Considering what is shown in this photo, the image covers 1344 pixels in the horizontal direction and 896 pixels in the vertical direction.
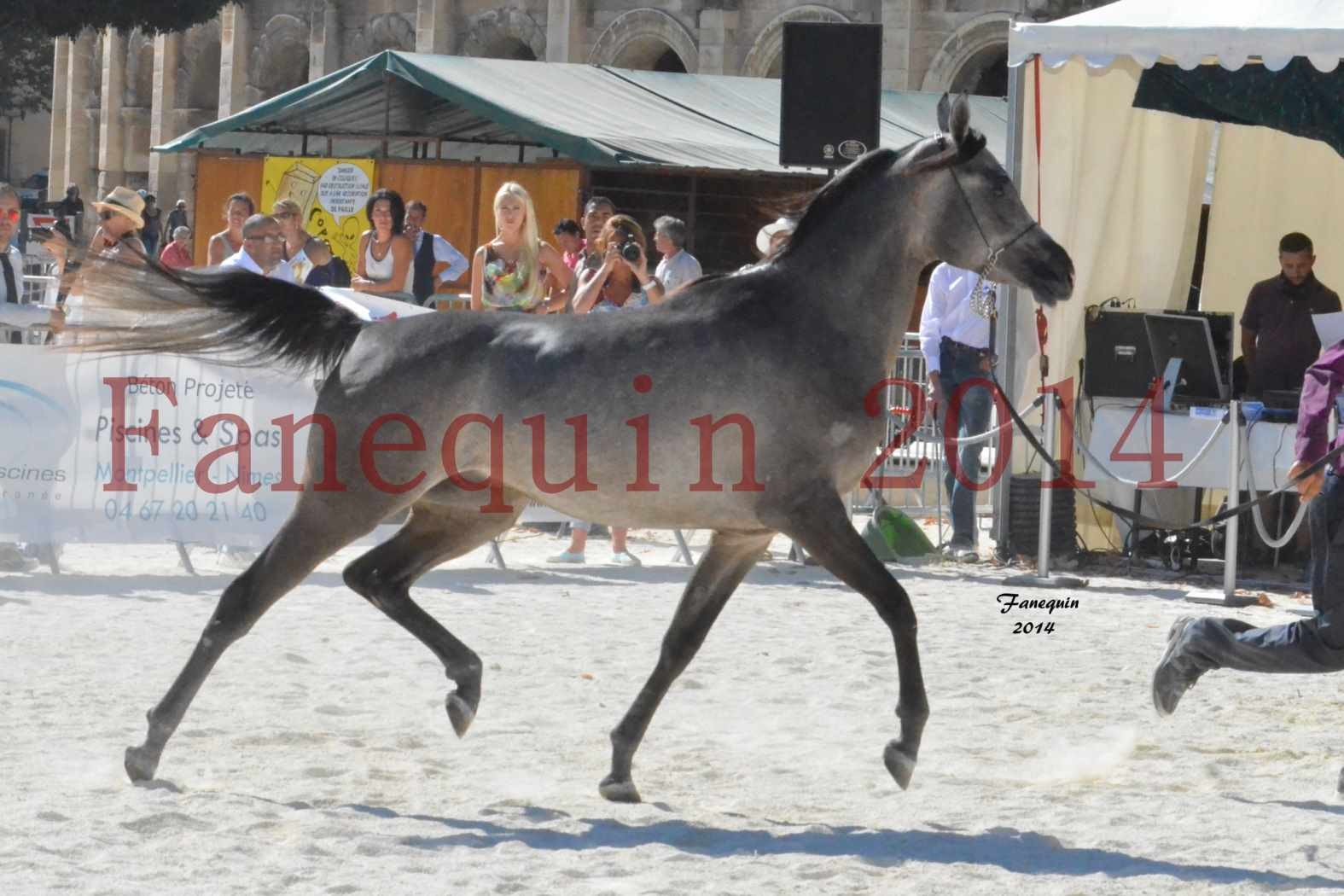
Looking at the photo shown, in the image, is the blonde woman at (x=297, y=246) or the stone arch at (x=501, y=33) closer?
the blonde woman at (x=297, y=246)

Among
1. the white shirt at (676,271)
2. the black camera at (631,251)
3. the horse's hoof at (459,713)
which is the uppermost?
the black camera at (631,251)

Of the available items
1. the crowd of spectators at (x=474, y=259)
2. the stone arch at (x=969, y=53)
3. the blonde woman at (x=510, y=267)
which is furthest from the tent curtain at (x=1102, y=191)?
the stone arch at (x=969, y=53)

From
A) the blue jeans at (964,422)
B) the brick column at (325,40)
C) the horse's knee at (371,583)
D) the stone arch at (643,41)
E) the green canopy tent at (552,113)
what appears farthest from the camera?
the brick column at (325,40)

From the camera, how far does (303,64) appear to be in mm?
41188

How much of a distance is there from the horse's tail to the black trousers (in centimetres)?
291

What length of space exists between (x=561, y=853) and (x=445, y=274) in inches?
332

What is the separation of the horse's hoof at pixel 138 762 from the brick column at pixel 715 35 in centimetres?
2683

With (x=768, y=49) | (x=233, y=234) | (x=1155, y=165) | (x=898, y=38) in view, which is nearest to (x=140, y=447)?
(x=233, y=234)

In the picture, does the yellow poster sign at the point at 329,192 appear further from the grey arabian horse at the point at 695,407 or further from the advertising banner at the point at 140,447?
the grey arabian horse at the point at 695,407

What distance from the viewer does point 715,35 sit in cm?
3222

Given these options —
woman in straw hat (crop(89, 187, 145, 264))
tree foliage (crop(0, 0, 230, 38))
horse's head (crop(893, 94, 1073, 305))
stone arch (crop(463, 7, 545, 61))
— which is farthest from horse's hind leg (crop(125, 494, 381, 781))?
tree foliage (crop(0, 0, 230, 38))

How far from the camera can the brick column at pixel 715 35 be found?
105ft

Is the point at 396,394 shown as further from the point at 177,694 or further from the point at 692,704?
the point at 692,704

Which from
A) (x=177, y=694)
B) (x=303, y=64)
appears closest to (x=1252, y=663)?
(x=177, y=694)
